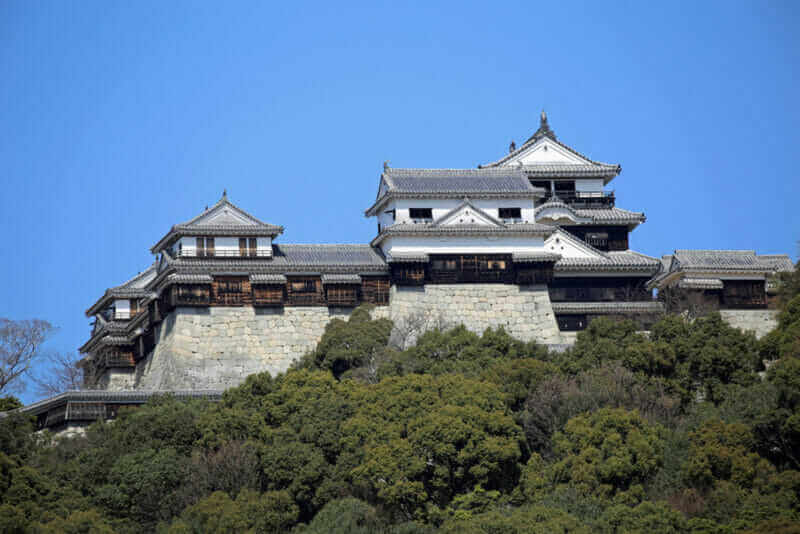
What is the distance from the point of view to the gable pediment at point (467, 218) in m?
50.2

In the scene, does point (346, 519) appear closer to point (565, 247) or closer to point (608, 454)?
point (608, 454)

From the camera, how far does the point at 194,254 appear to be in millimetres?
49719

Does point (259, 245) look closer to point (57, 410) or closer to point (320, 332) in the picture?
point (320, 332)

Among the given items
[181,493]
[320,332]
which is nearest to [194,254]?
[320,332]

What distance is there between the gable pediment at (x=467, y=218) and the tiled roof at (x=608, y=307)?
4.05m

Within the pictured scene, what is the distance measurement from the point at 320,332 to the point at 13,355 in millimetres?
11555

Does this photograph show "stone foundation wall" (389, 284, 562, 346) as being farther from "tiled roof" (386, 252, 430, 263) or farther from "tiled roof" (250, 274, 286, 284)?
"tiled roof" (250, 274, 286, 284)

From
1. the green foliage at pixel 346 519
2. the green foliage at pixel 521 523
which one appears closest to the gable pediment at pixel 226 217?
the green foliage at pixel 346 519

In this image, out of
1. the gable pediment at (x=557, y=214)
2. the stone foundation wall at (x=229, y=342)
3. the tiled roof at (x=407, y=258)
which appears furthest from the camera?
the gable pediment at (x=557, y=214)

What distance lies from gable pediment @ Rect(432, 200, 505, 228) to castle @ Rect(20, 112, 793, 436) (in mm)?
50

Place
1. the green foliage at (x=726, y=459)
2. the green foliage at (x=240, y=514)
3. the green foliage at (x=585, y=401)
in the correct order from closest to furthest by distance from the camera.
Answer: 1. the green foliage at (x=726, y=459)
2. the green foliage at (x=240, y=514)
3. the green foliage at (x=585, y=401)

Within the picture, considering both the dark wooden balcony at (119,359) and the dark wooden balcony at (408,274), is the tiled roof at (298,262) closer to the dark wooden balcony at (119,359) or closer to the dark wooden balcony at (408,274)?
the dark wooden balcony at (408,274)

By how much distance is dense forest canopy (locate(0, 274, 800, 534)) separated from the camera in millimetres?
33938

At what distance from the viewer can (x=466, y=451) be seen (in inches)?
1412
